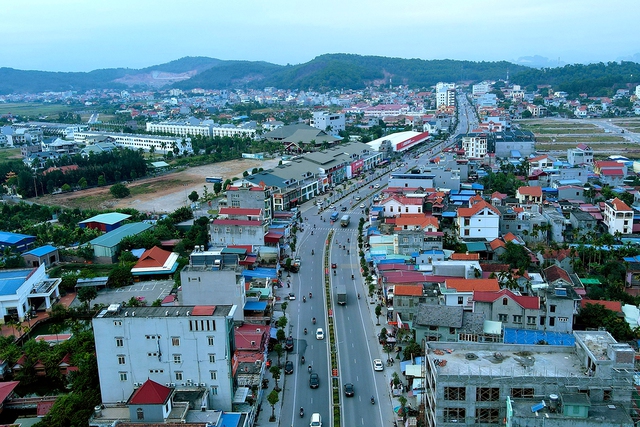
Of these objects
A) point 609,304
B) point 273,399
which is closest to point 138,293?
point 273,399

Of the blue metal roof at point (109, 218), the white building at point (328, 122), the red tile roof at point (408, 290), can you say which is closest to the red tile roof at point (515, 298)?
the red tile roof at point (408, 290)

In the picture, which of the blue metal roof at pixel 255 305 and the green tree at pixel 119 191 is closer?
the blue metal roof at pixel 255 305

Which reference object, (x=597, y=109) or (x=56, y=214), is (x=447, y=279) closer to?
(x=56, y=214)

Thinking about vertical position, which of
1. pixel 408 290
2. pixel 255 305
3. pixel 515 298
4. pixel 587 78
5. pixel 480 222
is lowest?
pixel 255 305

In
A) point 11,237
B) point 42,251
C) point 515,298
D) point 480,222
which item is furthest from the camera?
point 11,237

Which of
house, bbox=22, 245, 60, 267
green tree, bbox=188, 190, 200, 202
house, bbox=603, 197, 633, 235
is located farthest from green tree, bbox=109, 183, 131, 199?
house, bbox=603, 197, 633, 235

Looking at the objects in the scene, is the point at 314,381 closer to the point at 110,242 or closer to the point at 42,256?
the point at 110,242

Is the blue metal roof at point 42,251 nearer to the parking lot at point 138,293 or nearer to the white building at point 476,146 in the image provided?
the parking lot at point 138,293
